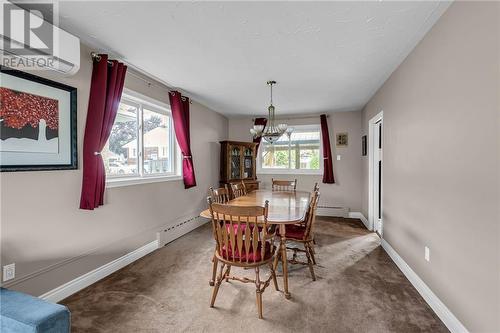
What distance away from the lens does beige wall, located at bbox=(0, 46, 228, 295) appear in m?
1.83

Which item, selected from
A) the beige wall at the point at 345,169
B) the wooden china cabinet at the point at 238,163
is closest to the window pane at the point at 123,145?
the wooden china cabinet at the point at 238,163

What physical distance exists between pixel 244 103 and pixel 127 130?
2207mm

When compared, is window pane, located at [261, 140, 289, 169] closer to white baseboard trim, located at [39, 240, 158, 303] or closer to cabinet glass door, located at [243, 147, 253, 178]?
cabinet glass door, located at [243, 147, 253, 178]

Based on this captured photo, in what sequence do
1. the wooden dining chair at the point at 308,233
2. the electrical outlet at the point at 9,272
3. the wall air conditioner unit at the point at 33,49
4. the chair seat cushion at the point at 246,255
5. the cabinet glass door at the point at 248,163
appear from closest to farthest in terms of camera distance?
the wall air conditioner unit at the point at 33,49 < the electrical outlet at the point at 9,272 < the chair seat cushion at the point at 246,255 < the wooden dining chair at the point at 308,233 < the cabinet glass door at the point at 248,163

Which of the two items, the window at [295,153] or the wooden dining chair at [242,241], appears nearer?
the wooden dining chair at [242,241]

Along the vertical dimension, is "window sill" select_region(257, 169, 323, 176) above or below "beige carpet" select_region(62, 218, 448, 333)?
above

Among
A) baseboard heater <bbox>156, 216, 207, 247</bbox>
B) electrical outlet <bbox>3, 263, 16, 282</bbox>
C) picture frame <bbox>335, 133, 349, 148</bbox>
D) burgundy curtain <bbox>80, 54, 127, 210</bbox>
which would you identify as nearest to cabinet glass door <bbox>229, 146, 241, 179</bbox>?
baseboard heater <bbox>156, 216, 207, 247</bbox>

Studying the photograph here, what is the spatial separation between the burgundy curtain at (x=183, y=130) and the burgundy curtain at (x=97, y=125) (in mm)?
1170

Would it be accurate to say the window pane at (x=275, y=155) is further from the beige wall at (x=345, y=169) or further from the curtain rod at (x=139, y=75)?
the curtain rod at (x=139, y=75)

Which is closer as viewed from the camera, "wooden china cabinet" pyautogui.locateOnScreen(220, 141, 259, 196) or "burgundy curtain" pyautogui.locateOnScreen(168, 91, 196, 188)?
"burgundy curtain" pyautogui.locateOnScreen(168, 91, 196, 188)

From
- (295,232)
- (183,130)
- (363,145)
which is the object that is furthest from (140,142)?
(363,145)

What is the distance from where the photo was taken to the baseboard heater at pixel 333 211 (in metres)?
5.25

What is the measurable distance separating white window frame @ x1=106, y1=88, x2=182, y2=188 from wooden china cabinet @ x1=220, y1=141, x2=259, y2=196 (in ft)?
4.45

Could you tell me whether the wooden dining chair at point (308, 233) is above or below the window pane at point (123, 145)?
below
